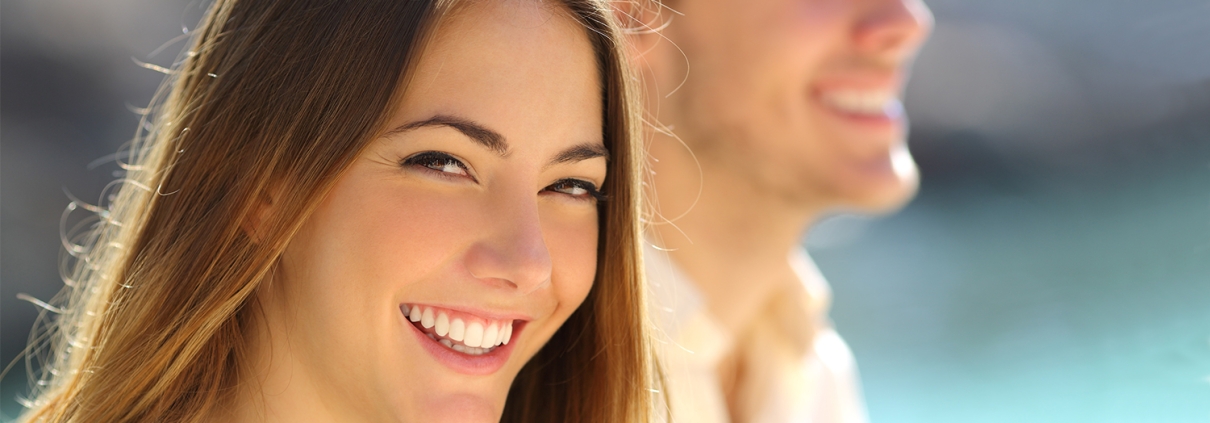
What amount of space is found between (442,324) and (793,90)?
735 mm

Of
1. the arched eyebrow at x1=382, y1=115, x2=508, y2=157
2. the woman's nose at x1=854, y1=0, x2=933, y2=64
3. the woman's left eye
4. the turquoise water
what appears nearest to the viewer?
the arched eyebrow at x1=382, y1=115, x2=508, y2=157

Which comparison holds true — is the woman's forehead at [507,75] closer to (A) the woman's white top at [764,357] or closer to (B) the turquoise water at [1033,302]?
(A) the woman's white top at [764,357]

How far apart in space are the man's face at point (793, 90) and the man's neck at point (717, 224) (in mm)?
25

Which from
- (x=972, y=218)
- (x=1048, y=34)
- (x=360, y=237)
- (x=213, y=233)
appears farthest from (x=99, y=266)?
(x=972, y=218)

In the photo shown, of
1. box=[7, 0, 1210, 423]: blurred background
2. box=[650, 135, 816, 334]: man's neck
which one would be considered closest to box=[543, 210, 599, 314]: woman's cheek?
box=[650, 135, 816, 334]: man's neck

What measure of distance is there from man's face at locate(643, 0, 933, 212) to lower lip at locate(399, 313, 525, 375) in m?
0.60

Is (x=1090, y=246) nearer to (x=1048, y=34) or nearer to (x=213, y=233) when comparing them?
(x=1048, y=34)

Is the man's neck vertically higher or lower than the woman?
higher

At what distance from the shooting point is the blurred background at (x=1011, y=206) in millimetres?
1245

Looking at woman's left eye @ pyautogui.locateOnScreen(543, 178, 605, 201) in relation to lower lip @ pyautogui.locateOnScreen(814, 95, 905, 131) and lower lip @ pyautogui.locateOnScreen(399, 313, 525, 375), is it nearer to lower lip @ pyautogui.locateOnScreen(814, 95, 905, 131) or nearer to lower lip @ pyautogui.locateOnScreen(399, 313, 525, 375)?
lower lip @ pyautogui.locateOnScreen(399, 313, 525, 375)

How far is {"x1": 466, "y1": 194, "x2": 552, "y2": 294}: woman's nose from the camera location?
0.80 metres

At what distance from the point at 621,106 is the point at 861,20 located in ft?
1.90

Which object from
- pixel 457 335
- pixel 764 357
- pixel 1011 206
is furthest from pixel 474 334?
pixel 1011 206

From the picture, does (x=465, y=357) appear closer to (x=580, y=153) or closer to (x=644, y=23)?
(x=580, y=153)
